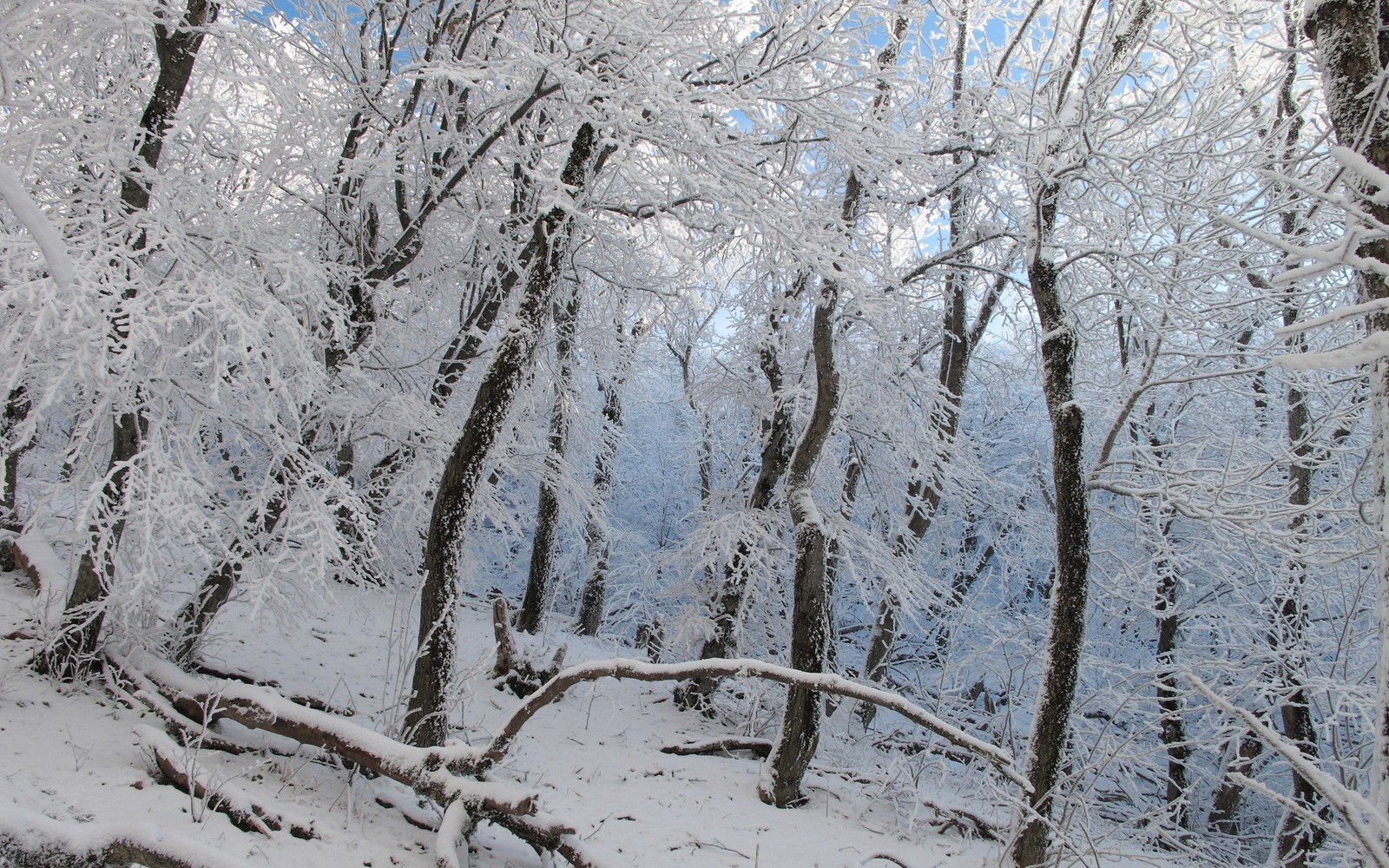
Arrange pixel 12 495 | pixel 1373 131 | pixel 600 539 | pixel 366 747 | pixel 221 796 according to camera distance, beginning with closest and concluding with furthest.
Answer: pixel 1373 131
pixel 221 796
pixel 366 747
pixel 12 495
pixel 600 539

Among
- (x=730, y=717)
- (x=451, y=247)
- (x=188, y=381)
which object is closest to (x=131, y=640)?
(x=188, y=381)

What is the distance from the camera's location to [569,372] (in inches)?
382

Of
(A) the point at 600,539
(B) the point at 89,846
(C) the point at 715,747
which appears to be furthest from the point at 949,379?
(B) the point at 89,846

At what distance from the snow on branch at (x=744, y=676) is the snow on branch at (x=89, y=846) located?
1.24 m

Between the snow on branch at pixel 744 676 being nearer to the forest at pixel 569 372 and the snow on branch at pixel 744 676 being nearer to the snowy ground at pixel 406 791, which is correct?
the forest at pixel 569 372

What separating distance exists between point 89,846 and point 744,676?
2648mm

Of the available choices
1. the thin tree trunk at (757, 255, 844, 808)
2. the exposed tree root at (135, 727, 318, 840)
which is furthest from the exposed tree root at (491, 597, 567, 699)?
the exposed tree root at (135, 727, 318, 840)

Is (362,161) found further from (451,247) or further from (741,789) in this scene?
(741,789)

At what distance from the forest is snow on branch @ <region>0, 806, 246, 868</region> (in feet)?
0.05

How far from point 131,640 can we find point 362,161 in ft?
12.0

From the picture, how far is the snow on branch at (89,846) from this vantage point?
2576mm

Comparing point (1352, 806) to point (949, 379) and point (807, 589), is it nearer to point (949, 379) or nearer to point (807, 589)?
point (807, 589)

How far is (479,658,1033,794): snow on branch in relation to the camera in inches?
130

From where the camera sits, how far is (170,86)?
14.9 ft
